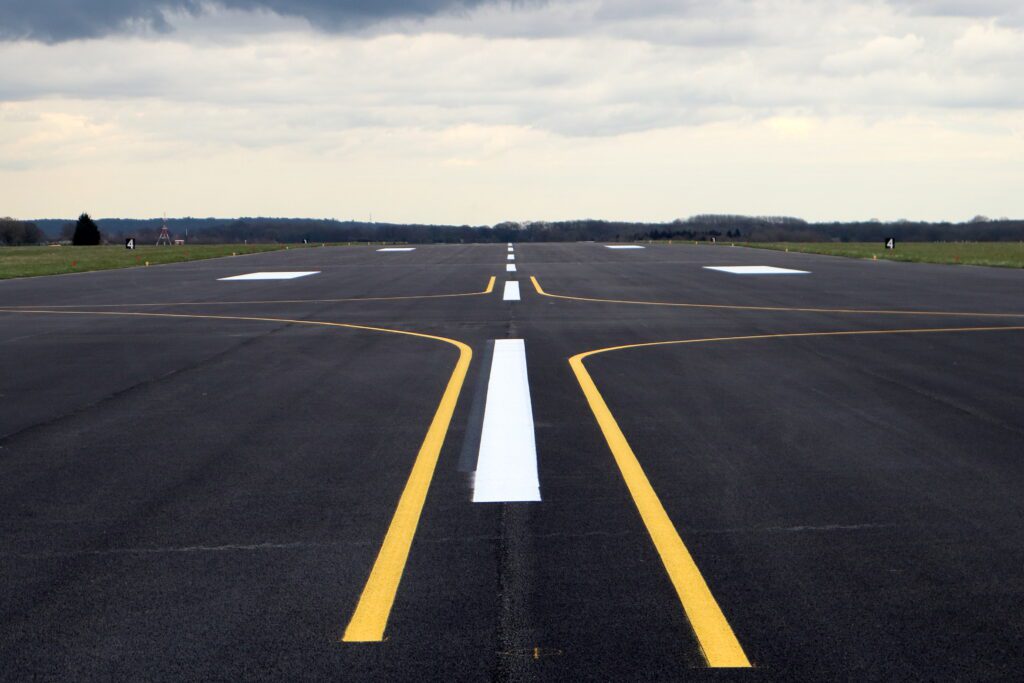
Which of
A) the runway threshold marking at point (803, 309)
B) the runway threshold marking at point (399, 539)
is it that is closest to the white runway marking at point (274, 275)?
the runway threshold marking at point (803, 309)

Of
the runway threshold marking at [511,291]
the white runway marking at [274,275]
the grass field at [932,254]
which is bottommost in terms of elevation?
the white runway marking at [274,275]

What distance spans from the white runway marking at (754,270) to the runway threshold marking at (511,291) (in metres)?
9.25

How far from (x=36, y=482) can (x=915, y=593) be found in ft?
20.2

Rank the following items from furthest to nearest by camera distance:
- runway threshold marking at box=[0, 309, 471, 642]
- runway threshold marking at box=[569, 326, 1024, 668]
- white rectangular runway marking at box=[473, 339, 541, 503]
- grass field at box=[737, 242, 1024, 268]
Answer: grass field at box=[737, 242, 1024, 268], white rectangular runway marking at box=[473, 339, 541, 503], runway threshold marking at box=[0, 309, 471, 642], runway threshold marking at box=[569, 326, 1024, 668]

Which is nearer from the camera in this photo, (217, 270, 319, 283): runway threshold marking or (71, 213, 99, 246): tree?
(217, 270, 319, 283): runway threshold marking

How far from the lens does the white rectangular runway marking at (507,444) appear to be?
275 inches

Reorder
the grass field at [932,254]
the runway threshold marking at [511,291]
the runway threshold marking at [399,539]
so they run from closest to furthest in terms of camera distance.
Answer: the runway threshold marking at [399,539] < the runway threshold marking at [511,291] < the grass field at [932,254]

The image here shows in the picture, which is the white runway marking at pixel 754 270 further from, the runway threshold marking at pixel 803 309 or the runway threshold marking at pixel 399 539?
the runway threshold marking at pixel 399 539

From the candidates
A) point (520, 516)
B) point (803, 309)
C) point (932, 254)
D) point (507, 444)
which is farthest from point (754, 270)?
point (520, 516)

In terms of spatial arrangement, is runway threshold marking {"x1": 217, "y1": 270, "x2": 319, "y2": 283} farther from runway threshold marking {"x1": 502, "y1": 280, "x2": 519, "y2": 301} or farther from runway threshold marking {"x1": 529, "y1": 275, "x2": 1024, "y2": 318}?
runway threshold marking {"x1": 529, "y1": 275, "x2": 1024, "y2": 318}

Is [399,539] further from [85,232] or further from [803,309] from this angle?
[85,232]

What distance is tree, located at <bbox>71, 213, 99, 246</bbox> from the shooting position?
105 m

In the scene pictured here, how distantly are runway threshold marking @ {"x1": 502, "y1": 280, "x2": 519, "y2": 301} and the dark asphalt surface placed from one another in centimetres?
1011

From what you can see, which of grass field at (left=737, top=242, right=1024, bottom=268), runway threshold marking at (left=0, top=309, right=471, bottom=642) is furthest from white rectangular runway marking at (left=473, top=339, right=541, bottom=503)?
grass field at (left=737, top=242, right=1024, bottom=268)
